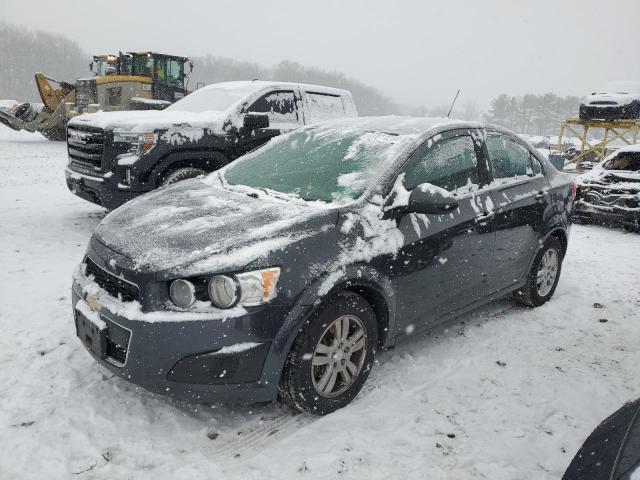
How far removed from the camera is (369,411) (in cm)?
306

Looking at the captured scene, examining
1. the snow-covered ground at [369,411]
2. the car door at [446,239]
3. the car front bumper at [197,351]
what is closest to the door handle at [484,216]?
the car door at [446,239]

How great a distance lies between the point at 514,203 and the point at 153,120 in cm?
416

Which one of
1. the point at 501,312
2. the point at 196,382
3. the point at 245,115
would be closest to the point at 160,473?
the point at 196,382

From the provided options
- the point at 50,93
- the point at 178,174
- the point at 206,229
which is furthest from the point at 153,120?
the point at 50,93

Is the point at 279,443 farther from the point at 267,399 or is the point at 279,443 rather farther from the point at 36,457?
the point at 36,457

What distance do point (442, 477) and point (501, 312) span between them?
2.49m

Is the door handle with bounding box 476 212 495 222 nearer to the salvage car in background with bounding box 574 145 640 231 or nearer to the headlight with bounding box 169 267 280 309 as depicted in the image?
the headlight with bounding box 169 267 280 309

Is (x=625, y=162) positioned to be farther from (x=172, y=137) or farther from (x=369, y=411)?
(x=369, y=411)

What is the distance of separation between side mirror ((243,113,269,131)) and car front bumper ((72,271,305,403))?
413 centimetres

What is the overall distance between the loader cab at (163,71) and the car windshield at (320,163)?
15.2 m

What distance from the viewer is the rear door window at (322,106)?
7539mm

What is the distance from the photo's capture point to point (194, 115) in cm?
651

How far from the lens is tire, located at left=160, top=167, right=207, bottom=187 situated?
19.5ft

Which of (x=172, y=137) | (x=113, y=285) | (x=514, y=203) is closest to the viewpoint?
(x=113, y=285)
